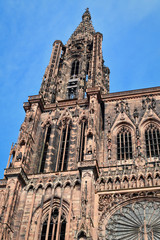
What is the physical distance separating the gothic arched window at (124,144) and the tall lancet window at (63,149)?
13.1ft

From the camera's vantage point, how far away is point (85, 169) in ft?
77.8

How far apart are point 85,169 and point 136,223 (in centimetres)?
465

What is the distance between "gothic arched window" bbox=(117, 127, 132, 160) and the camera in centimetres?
2653

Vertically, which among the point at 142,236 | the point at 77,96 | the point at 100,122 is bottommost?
A: the point at 142,236

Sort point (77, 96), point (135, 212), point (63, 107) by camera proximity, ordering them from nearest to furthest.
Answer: point (135, 212), point (63, 107), point (77, 96)

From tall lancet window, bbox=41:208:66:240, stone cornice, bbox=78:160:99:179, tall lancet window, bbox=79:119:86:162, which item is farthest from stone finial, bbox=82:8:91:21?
tall lancet window, bbox=41:208:66:240

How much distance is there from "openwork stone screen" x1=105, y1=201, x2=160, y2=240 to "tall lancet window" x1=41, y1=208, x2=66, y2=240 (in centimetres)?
280

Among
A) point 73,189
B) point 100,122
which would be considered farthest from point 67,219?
point 100,122

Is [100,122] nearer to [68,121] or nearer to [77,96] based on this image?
[68,121]

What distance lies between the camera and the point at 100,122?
29391 mm

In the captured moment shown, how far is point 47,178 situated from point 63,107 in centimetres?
802

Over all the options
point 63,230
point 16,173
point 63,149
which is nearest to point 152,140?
point 63,149

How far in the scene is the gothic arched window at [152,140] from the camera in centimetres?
2623

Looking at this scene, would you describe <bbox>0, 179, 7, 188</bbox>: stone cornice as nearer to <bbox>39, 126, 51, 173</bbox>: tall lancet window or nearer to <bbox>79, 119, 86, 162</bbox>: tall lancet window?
<bbox>39, 126, 51, 173</bbox>: tall lancet window
